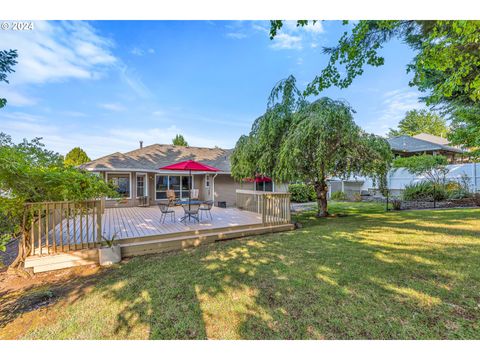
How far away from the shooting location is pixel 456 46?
380 cm

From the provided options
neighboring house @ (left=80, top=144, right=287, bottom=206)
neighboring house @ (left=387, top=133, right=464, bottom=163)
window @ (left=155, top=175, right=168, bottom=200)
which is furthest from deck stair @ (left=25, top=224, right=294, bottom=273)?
neighboring house @ (left=387, top=133, right=464, bottom=163)

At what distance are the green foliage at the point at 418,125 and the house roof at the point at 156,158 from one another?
4254cm

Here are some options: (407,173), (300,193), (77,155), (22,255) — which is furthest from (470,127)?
(77,155)

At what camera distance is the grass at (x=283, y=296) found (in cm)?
242

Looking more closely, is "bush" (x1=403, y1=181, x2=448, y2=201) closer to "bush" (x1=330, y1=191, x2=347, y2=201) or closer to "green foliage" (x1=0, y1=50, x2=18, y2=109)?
"bush" (x1=330, y1=191, x2=347, y2=201)

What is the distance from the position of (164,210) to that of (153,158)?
8.83 metres

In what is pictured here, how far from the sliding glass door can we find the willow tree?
671cm

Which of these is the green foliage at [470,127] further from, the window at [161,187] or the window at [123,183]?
the window at [123,183]

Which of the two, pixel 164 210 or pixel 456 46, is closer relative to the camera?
pixel 456 46

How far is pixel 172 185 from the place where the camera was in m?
14.3

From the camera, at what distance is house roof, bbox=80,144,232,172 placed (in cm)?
1223
